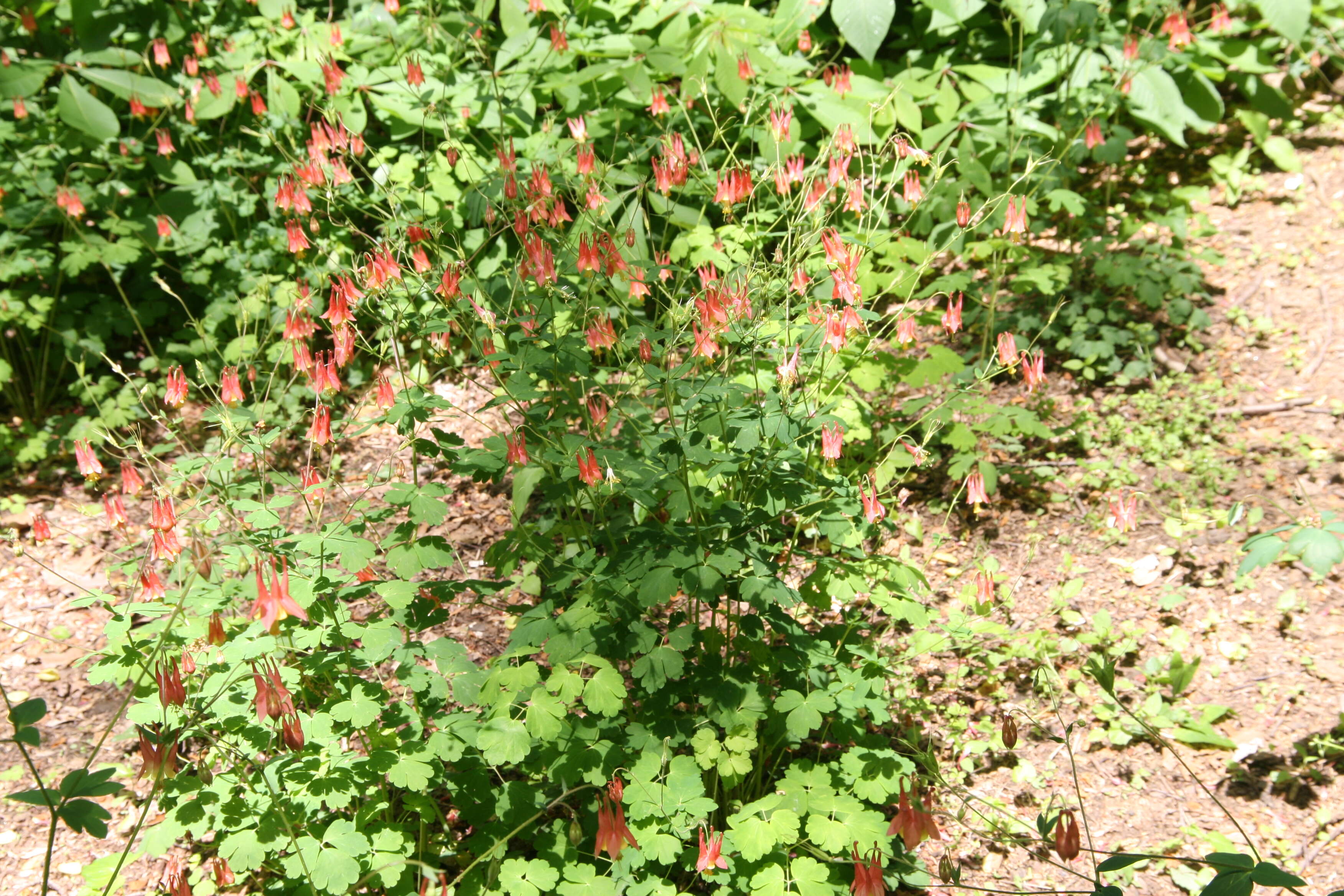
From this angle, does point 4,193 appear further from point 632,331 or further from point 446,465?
point 632,331

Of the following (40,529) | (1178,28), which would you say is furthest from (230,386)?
(1178,28)

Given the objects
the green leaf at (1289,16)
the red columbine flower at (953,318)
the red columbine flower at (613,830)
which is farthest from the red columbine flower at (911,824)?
the green leaf at (1289,16)

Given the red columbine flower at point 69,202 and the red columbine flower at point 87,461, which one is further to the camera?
the red columbine flower at point 69,202

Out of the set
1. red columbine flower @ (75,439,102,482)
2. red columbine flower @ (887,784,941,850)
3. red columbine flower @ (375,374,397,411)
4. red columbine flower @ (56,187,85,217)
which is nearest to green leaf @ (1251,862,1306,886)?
red columbine flower @ (887,784,941,850)

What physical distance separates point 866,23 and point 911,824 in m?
3.22

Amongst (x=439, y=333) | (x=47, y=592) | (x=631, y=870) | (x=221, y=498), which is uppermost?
(x=439, y=333)

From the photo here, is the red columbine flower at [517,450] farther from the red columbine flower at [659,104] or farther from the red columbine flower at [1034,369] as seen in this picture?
the red columbine flower at [659,104]

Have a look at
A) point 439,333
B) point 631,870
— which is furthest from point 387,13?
point 631,870

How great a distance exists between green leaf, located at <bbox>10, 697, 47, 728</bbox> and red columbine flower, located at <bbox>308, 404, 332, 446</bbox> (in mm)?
783

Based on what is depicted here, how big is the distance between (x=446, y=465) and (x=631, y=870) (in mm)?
1062

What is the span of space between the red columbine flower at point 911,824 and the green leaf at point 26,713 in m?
1.44

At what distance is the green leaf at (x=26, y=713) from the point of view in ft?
4.85

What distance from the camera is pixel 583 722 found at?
7.12ft

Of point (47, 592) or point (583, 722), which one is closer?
point (583, 722)
